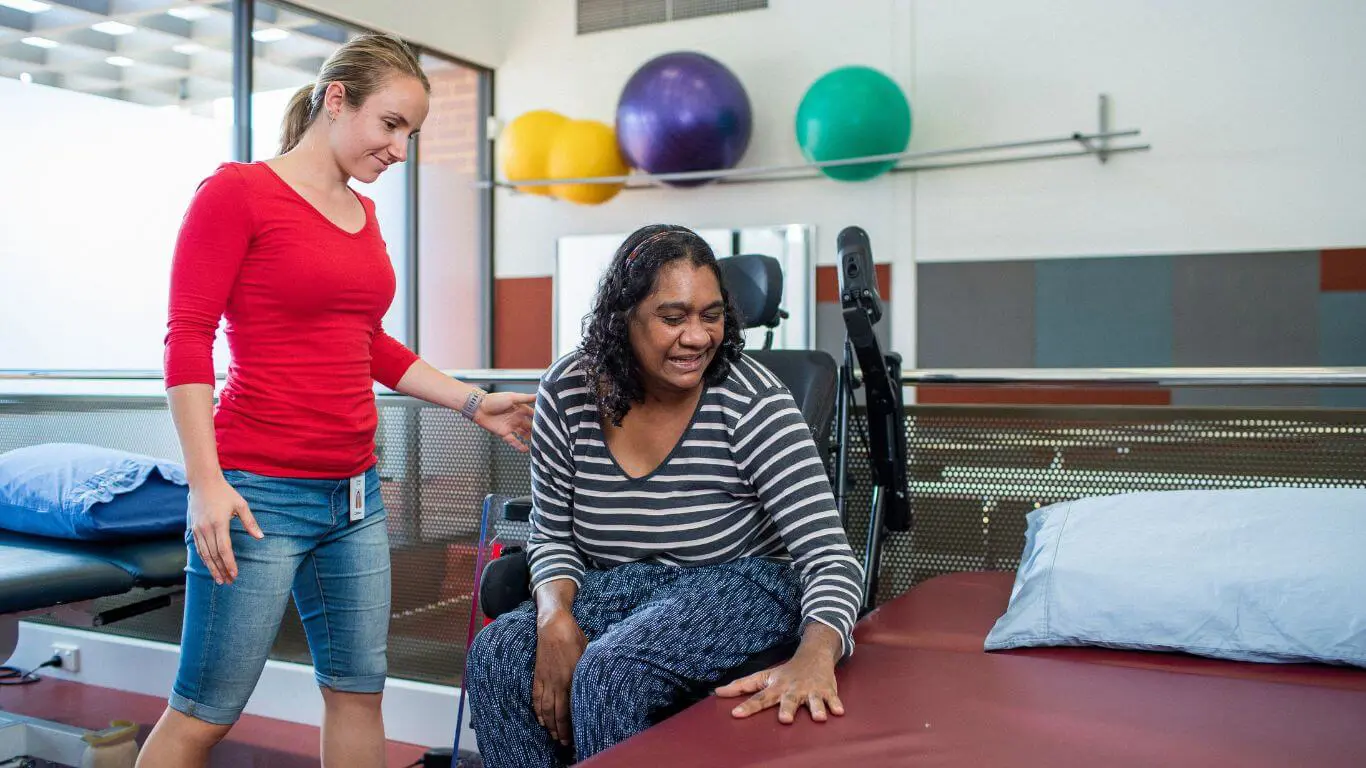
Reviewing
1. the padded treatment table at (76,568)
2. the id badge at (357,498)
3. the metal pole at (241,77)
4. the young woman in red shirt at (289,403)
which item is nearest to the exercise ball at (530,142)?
the metal pole at (241,77)

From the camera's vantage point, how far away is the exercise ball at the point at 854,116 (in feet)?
15.4

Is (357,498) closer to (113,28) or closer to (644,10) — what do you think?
(113,28)

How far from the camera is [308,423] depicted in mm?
1604

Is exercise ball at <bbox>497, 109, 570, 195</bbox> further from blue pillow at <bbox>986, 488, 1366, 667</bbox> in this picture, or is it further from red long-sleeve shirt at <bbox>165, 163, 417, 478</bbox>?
blue pillow at <bbox>986, 488, 1366, 667</bbox>

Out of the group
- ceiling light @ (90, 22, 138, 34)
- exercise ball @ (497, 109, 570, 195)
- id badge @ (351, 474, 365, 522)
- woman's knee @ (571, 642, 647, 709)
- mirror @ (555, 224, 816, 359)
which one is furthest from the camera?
mirror @ (555, 224, 816, 359)

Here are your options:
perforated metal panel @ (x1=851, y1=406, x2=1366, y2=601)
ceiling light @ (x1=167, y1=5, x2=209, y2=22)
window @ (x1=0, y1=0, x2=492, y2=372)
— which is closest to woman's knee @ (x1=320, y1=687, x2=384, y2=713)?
perforated metal panel @ (x1=851, y1=406, x2=1366, y2=601)

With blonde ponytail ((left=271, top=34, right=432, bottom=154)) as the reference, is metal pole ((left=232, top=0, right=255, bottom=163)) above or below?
above

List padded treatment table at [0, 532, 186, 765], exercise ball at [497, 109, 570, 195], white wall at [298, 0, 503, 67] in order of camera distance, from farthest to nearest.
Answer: exercise ball at [497, 109, 570, 195]
white wall at [298, 0, 503, 67]
padded treatment table at [0, 532, 186, 765]

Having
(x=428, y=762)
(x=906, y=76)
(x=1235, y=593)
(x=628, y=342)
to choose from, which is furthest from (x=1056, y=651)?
(x=906, y=76)

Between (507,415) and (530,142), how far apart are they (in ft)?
11.8

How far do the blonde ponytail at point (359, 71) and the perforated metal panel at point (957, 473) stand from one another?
1128 mm

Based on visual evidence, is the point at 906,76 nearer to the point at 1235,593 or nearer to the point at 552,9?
the point at 552,9

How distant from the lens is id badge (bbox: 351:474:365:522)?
1677 millimetres

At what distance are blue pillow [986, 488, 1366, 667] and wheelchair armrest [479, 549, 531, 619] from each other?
0.71m
